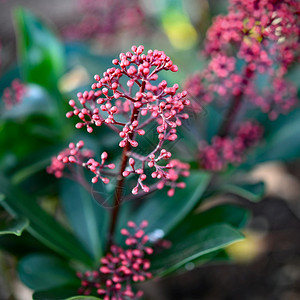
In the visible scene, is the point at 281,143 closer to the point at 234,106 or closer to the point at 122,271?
the point at 234,106

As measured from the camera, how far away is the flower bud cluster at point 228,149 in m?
1.32

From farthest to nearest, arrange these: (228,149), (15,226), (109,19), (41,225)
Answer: (109,19), (228,149), (41,225), (15,226)

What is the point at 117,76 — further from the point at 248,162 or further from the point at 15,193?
the point at 248,162

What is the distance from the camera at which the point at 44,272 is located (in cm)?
116

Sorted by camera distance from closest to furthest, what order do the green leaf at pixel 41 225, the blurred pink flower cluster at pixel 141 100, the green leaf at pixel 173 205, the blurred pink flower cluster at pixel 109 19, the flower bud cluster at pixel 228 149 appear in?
the blurred pink flower cluster at pixel 141 100, the green leaf at pixel 41 225, the green leaf at pixel 173 205, the flower bud cluster at pixel 228 149, the blurred pink flower cluster at pixel 109 19

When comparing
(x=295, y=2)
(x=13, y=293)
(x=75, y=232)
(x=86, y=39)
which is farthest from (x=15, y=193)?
(x=86, y=39)

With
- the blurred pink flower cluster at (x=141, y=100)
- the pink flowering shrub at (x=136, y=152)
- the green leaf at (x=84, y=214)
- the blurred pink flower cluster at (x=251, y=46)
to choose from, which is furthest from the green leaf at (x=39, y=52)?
the blurred pink flower cluster at (x=141, y=100)

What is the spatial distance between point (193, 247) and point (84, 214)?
47 centimetres

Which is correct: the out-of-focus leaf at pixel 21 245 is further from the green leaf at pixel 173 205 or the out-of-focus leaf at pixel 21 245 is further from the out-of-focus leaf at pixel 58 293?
the green leaf at pixel 173 205

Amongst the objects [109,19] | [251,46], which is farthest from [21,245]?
[109,19]

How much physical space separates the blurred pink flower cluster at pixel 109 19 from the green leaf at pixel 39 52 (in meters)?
0.45

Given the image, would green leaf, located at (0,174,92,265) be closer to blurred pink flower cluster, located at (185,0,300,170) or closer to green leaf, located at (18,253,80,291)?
green leaf, located at (18,253,80,291)

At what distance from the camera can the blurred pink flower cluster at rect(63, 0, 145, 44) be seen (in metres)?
1.88

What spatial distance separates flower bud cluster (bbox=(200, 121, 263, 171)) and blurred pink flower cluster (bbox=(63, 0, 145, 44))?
0.84 meters
